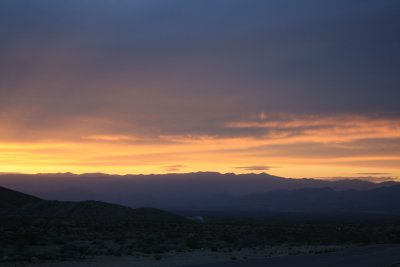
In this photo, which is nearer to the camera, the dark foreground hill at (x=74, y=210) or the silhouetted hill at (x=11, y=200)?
the dark foreground hill at (x=74, y=210)

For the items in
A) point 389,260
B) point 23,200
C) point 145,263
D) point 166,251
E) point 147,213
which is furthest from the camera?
point 23,200

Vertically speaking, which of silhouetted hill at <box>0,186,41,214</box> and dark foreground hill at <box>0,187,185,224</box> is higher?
silhouetted hill at <box>0,186,41,214</box>

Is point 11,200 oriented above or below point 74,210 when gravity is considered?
above

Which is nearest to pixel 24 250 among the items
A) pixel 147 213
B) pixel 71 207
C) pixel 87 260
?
pixel 87 260

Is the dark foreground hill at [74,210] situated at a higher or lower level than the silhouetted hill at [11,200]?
lower

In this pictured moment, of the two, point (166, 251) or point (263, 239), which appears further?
point (263, 239)

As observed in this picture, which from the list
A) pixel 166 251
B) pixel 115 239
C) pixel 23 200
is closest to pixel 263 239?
pixel 115 239

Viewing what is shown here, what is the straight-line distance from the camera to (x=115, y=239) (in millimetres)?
44250

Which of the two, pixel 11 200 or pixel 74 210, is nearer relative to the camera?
pixel 74 210

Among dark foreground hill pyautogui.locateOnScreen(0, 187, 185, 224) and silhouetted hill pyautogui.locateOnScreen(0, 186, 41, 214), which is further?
silhouetted hill pyautogui.locateOnScreen(0, 186, 41, 214)

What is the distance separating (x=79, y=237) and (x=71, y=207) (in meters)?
76.7

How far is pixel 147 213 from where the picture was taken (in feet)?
372

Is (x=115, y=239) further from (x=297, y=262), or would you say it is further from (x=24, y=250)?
(x=297, y=262)

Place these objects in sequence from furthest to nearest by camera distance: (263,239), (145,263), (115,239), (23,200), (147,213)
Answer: (23,200)
(147,213)
(263,239)
(115,239)
(145,263)
